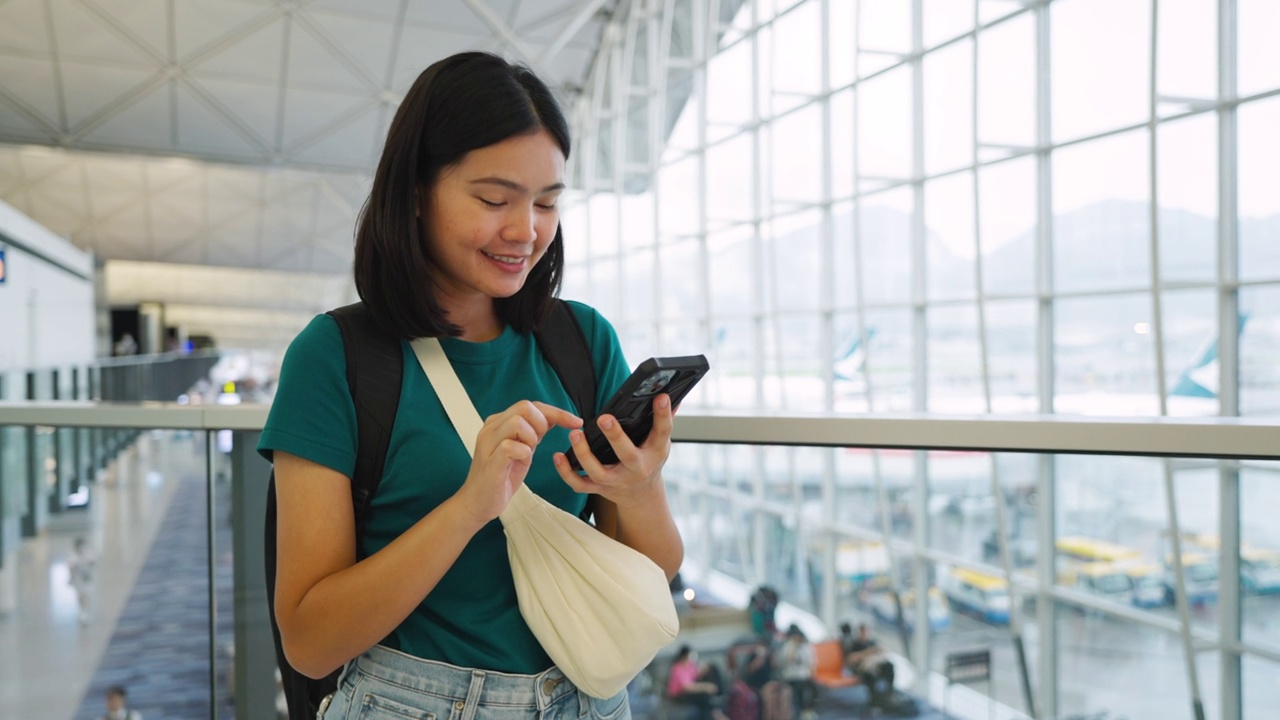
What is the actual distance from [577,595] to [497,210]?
29.4 inches

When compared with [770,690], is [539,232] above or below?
above

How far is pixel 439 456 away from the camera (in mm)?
1760

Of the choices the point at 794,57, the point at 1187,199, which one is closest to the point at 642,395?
the point at 1187,199

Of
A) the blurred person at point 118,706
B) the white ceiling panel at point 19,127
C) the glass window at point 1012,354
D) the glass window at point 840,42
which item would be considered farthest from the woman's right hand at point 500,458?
the white ceiling panel at point 19,127

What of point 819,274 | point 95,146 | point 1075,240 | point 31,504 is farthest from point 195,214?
point 31,504

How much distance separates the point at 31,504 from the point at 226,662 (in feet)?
4.34

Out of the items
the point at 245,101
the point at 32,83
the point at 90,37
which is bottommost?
the point at 245,101

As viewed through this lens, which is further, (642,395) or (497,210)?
(497,210)

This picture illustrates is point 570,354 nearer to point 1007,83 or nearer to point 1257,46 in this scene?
point 1257,46

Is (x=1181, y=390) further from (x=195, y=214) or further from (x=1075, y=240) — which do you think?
(x=195, y=214)

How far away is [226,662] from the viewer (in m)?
3.14

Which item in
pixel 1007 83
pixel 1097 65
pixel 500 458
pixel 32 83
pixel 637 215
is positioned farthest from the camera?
pixel 637 215

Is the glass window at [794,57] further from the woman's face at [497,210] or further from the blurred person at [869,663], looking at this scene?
the woman's face at [497,210]

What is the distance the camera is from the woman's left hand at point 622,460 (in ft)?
5.55
